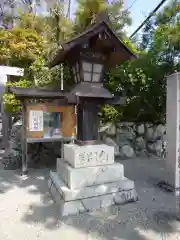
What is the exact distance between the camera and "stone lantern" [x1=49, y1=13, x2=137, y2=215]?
3.21 meters

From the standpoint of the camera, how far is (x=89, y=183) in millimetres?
3324

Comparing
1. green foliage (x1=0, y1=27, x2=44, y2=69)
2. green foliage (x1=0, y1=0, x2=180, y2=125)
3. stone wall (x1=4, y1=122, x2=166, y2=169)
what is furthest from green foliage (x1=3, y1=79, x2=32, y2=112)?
green foliage (x1=0, y1=27, x2=44, y2=69)

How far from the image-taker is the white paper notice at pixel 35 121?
4.94 metres

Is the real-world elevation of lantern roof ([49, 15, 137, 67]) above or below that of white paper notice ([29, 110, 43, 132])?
above

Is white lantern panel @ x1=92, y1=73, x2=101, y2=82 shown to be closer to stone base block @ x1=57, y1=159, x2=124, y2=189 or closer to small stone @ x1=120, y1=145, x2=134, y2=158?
stone base block @ x1=57, y1=159, x2=124, y2=189

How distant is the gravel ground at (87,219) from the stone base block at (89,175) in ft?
1.52

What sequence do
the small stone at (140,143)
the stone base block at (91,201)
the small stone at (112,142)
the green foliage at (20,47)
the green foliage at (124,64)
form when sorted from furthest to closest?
the green foliage at (20,47)
the small stone at (140,143)
the small stone at (112,142)
the green foliage at (124,64)
the stone base block at (91,201)

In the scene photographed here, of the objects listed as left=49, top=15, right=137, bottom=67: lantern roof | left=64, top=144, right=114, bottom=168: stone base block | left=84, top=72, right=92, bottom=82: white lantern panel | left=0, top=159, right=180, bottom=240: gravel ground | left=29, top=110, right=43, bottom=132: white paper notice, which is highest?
left=49, top=15, right=137, bottom=67: lantern roof

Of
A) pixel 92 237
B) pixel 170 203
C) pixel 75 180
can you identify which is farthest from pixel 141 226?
pixel 75 180

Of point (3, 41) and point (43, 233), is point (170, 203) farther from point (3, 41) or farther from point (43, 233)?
point (3, 41)

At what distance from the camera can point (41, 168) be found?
5.64 meters

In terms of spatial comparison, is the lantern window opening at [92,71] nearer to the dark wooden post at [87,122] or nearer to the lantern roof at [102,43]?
the lantern roof at [102,43]

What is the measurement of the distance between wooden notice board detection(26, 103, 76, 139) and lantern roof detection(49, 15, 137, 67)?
1602mm

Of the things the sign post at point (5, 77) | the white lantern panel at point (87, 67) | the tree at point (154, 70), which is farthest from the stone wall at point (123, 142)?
the white lantern panel at point (87, 67)
